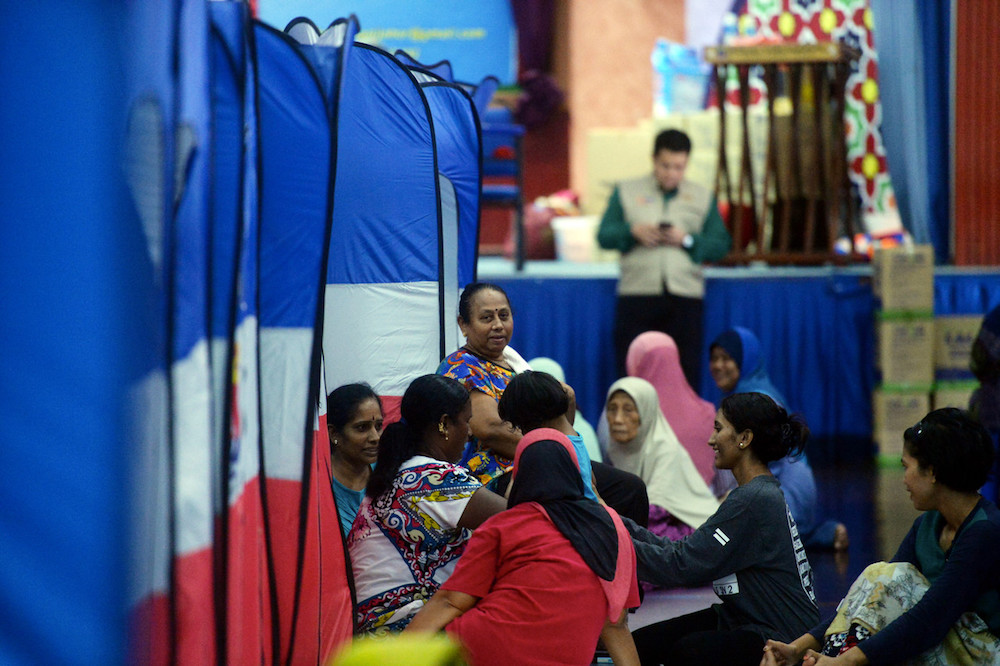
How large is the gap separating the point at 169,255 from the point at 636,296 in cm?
419

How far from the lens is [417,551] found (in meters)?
2.61

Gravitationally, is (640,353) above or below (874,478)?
above

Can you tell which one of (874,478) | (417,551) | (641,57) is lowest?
(874,478)

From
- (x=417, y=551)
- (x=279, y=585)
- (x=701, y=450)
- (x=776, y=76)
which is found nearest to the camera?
(x=279, y=585)

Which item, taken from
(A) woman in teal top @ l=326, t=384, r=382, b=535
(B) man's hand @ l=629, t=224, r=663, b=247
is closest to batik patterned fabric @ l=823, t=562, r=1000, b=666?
(A) woman in teal top @ l=326, t=384, r=382, b=535

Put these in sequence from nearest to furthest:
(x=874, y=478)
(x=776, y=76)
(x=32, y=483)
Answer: (x=32, y=483) < (x=874, y=478) < (x=776, y=76)

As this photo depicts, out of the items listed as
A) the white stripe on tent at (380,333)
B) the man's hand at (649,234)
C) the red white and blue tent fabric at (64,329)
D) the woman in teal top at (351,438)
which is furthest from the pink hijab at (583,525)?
the man's hand at (649,234)

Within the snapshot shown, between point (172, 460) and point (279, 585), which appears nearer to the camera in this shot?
point (172, 460)

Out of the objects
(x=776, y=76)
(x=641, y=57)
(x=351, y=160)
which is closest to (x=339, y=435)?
(x=351, y=160)

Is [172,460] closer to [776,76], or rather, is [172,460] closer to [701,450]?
[701,450]

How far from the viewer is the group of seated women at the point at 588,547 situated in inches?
94.1

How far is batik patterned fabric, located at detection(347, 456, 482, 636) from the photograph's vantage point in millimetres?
2572

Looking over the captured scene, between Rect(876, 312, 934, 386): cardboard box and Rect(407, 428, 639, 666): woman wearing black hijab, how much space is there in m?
4.02

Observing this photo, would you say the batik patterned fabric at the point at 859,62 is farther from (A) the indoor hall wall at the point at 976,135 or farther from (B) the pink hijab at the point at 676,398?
(B) the pink hijab at the point at 676,398
